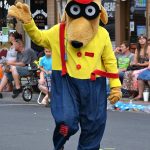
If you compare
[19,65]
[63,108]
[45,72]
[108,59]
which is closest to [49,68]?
[45,72]

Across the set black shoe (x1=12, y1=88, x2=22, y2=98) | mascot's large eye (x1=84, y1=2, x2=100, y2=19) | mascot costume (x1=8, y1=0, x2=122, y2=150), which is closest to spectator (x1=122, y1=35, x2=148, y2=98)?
black shoe (x1=12, y1=88, x2=22, y2=98)

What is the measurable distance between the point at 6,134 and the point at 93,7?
360 cm

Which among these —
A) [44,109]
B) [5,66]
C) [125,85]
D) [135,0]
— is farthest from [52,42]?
[135,0]

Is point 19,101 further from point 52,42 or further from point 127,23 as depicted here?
point 52,42

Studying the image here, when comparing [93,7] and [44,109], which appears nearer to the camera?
[93,7]

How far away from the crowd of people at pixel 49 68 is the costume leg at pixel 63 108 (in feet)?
23.0

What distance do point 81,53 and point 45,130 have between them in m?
3.64

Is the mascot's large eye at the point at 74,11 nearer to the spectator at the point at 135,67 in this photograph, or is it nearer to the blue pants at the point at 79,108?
the blue pants at the point at 79,108

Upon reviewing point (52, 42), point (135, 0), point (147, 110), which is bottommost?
point (147, 110)

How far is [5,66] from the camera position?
15.5 meters

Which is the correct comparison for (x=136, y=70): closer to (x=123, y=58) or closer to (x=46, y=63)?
(x=123, y=58)

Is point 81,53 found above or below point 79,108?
above

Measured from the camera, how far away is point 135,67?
14.6 metres

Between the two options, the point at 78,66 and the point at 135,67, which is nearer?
the point at 78,66
